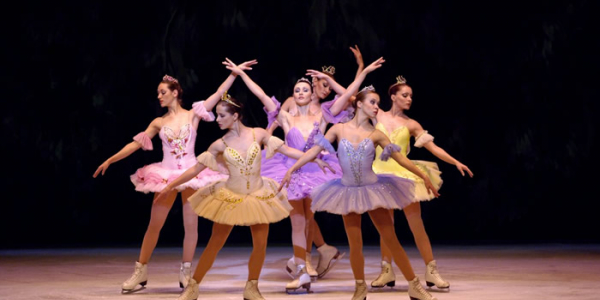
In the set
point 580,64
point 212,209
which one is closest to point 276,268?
point 212,209

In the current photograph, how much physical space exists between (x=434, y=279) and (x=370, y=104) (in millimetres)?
1399

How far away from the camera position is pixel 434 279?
6523 millimetres

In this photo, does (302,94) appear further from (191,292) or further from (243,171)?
(191,292)

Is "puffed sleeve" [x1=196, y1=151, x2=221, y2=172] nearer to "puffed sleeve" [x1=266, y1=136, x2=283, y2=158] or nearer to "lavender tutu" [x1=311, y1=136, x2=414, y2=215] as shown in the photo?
"puffed sleeve" [x1=266, y1=136, x2=283, y2=158]

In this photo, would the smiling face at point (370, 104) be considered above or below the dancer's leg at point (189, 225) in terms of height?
above

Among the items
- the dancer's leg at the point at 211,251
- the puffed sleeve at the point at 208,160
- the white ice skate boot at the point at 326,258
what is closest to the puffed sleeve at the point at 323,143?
the puffed sleeve at the point at 208,160

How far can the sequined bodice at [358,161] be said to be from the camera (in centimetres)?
586

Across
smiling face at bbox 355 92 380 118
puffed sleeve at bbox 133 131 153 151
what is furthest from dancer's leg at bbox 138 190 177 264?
smiling face at bbox 355 92 380 118

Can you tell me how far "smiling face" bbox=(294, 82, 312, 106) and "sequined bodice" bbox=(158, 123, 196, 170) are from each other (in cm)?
85

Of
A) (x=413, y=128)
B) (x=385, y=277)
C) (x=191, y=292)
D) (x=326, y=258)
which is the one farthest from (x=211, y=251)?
(x=413, y=128)

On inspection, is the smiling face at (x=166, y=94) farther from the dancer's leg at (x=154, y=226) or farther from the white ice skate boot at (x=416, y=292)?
the white ice skate boot at (x=416, y=292)

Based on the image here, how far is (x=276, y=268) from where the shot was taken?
843cm

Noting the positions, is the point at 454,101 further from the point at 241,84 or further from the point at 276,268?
the point at 276,268

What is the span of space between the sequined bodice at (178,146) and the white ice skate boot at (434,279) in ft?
6.20
